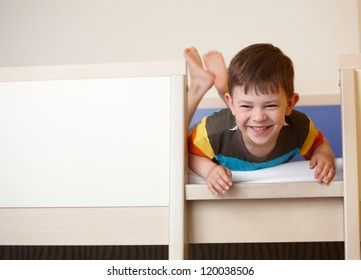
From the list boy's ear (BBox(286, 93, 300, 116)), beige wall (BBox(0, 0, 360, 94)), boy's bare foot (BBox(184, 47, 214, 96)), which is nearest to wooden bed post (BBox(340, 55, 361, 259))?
boy's ear (BBox(286, 93, 300, 116))

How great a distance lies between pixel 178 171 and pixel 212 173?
0.07m

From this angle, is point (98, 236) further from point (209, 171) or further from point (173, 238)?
point (209, 171)

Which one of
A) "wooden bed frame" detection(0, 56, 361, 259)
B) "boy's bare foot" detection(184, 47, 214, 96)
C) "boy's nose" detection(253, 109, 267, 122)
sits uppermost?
"boy's bare foot" detection(184, 47, 214, 96)

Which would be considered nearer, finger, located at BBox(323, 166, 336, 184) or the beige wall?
finger, located at BBox(323, 166, 336, 184)

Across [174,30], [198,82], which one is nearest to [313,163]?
[198,82]

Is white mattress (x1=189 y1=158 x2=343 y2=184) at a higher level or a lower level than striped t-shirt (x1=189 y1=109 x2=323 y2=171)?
lower

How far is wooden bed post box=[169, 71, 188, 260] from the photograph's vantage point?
1.10m

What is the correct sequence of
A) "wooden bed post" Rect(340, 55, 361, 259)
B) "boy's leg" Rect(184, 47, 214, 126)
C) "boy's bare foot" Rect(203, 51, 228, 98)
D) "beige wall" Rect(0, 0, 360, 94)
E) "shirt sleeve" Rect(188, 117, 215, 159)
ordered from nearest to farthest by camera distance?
"wooden bed post" Rect(340, 55, 361, 259) → "shirt sleeve" Rect(188, 117, 215, 159) → "boy's leg" Rect(184, 47, 214, 126) → "boy's bare foot" Rect(203, 51, 228, 98) → "beige wall" Rect(0, 0, 360, 94)

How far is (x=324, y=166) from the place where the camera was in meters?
1.12

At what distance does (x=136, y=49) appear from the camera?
87.7 inches

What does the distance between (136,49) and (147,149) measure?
3.81ft

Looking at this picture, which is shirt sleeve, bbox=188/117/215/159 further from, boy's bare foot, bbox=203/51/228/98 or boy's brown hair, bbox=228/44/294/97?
boy's bare foot, bbox=203/51/228/98

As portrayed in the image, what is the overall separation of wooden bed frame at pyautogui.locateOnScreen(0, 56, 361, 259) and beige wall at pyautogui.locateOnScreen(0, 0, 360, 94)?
3.52 ft

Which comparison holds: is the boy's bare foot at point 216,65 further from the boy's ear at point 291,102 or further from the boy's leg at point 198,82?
the boy's ear at point 291,102
